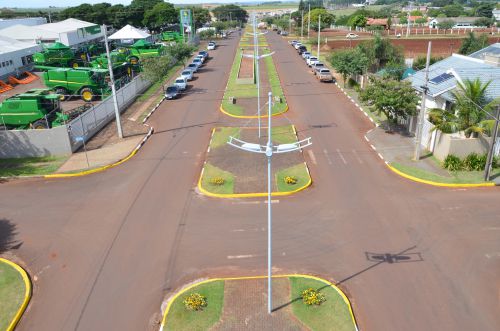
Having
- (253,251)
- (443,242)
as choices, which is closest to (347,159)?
(443,242)

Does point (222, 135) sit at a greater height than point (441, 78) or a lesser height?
lesser

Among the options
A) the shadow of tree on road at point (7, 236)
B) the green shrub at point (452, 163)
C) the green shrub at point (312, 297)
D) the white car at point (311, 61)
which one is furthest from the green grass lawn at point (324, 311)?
the white car at point (311, 61)

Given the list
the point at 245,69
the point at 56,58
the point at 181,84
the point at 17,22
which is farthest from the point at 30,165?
the point at 17,22

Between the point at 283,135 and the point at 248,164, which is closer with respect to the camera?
the point at 248,164

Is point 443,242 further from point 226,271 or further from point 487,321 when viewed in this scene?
point 226,271

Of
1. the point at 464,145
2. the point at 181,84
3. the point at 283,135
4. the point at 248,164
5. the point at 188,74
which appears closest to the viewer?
the point at 464,145

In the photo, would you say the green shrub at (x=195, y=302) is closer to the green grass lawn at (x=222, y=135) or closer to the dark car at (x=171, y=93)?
the green grass lawn at (x=222, y=135)

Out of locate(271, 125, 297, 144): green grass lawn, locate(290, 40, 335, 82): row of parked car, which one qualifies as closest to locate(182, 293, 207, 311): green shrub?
locate(271, 125, 297, 144): green grass lawn

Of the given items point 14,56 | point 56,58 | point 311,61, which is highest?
Result: point 14,56

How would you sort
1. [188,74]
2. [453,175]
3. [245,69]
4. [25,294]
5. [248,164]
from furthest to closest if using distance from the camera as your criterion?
1. [245,69]
2. [188,74]
3. [248,164]
4. [453,175]
5. [25,294]

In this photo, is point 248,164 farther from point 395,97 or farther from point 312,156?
point 395,97
